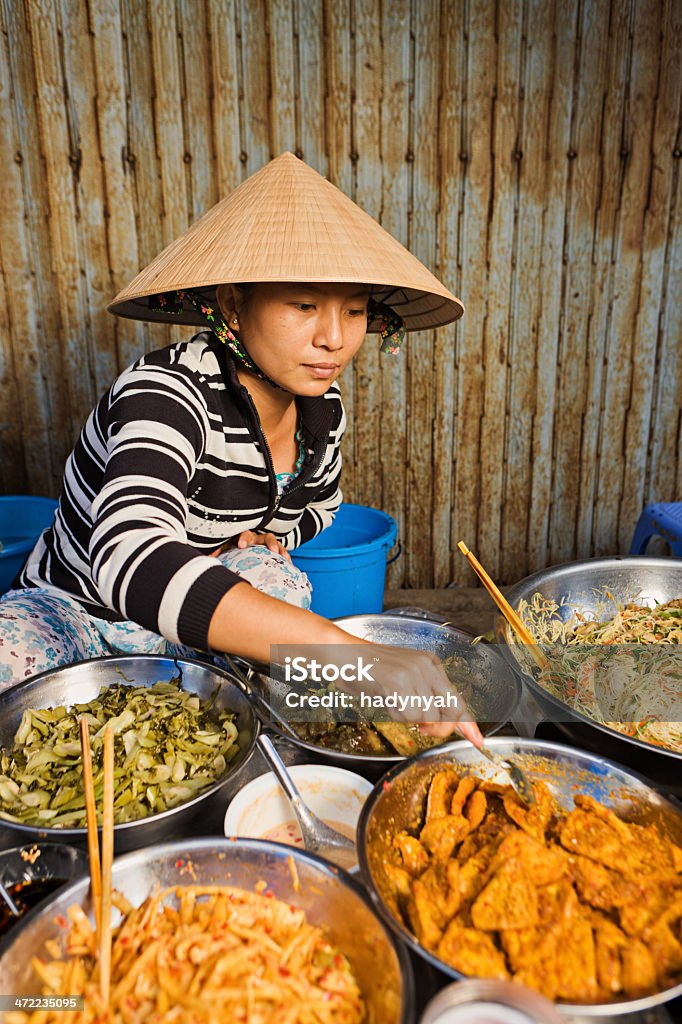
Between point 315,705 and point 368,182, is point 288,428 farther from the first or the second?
point 368,182

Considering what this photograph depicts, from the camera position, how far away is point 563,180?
3.85 meters

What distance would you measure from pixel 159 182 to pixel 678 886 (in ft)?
12.4

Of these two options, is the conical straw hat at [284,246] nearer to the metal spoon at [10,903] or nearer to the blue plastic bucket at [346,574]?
the metal spoon at [10,903]

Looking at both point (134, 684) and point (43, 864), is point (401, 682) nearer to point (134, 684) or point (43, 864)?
point (43, 864)

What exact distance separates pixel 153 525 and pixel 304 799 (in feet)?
2.04

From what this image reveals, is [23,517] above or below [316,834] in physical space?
below

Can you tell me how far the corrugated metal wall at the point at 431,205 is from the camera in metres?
3.52

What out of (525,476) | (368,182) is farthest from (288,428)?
(525,476)

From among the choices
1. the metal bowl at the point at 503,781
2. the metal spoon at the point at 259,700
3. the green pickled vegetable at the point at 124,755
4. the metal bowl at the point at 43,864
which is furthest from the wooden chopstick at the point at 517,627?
the metal bowl at the point at 43,864

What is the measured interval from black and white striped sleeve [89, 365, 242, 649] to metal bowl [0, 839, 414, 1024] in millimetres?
388

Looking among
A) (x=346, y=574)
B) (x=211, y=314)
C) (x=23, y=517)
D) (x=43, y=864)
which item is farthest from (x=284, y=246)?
(x=23, y=517)

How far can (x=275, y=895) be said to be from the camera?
1.04 metres

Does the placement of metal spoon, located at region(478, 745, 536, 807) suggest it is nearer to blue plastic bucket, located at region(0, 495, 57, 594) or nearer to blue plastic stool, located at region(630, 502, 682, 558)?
blue plastic stool, located at region(630, 502, 682, 558)

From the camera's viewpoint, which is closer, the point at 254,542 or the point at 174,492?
the point at 174,492
